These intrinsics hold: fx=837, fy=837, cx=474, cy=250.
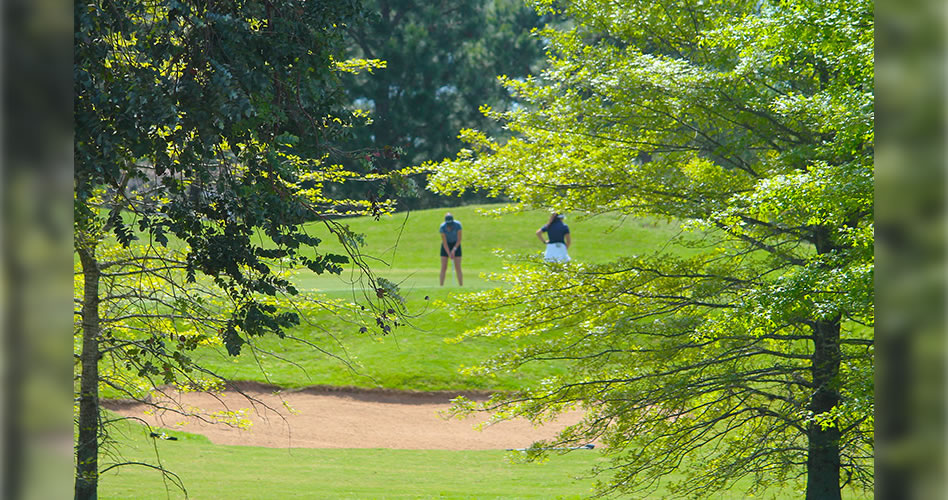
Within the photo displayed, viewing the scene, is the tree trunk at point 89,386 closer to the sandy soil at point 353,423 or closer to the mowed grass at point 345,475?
the mowed grass at point 345,475

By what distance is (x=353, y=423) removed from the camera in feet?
59.5

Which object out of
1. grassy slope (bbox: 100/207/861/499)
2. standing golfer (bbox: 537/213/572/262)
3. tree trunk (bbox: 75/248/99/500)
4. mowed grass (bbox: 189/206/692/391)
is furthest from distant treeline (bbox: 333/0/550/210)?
tree trunk (bbox: 75/248/99/500)

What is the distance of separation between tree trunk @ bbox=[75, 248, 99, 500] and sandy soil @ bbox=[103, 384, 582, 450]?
29.8ft

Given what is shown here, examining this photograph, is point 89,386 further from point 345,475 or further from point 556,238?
point 556,238

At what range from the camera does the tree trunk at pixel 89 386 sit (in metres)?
7.56

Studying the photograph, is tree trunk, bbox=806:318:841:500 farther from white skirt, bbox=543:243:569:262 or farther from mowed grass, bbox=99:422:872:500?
white skirt, bbox=543:243:569:262

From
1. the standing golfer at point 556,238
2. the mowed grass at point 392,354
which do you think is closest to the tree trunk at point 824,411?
the mowed grass at point 392,354

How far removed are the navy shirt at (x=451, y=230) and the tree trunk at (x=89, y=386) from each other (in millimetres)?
11761

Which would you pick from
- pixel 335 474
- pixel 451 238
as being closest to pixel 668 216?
pixel 335 474

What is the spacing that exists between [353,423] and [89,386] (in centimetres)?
1054

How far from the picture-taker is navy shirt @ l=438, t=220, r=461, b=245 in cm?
1964
